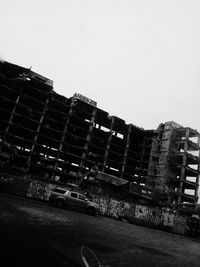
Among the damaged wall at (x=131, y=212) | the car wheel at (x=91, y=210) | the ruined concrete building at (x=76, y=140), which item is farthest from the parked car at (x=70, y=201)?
the ruined concrete building at (x=76, y=140)

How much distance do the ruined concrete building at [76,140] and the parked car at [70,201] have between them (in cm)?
1913

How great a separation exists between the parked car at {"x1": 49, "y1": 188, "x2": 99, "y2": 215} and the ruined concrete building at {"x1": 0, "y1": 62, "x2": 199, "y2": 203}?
19133mm

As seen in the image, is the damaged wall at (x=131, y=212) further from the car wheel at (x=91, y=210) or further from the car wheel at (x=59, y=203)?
the car wheel at (x=59, y=203)

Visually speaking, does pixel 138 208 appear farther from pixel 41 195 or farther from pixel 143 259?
pixel 143 259

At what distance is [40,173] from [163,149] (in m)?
28.5

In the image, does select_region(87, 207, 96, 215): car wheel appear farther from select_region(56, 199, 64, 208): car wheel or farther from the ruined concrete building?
the ruined concrete building

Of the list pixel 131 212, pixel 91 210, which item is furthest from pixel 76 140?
pixel 91 210

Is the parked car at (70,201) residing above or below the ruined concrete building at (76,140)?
below

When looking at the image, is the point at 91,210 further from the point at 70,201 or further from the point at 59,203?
the point at 59,203

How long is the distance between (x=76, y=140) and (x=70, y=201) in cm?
3187

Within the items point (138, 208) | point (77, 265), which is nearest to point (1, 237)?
point (77, 265)

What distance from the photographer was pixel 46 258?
18.3ft

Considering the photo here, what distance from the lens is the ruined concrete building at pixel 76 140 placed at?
4503 cm

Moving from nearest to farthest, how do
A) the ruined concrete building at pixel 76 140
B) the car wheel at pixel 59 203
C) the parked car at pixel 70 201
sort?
the car wheel at pixel 59 203 < the parked car at pixel 70 201 < the ruined concrete building at pixel 76 140
